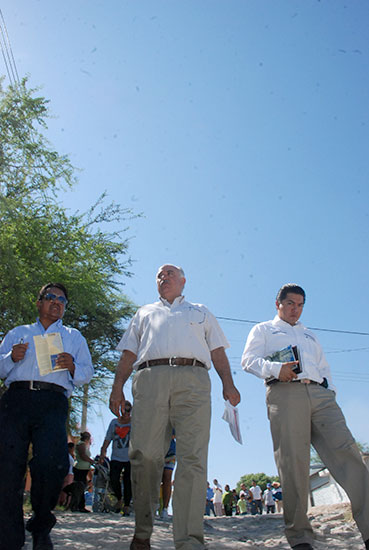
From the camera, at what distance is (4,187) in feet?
38.5

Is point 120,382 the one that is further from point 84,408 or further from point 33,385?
point 84,408

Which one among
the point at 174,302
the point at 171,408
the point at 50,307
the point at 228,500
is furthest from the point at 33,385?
the point at 228,500

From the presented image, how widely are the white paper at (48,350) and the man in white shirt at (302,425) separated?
1.51m

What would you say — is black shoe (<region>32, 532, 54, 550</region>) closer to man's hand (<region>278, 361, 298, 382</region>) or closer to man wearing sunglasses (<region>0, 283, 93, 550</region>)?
man wearing sunglasses (<region>0, 283, 93, 550</region>)

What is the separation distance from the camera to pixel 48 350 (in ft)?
13.1

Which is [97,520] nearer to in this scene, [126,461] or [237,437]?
[126,461]

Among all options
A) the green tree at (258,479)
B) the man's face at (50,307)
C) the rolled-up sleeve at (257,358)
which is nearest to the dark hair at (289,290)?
the rolled-up sleeve at (257,358)

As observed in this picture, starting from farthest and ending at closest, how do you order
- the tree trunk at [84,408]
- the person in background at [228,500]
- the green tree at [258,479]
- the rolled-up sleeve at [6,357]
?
the green tree at [258,479] < the person in background at [228,500] < the tree trunk at [84,408] < the rolled-up sleeve at [6,357]

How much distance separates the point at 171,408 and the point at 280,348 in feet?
3.53

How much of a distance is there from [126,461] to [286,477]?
14.8 ft

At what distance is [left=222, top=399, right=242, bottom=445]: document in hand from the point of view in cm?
423

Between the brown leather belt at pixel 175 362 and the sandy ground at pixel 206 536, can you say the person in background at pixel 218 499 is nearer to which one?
the sandy ground at pixel 206 536

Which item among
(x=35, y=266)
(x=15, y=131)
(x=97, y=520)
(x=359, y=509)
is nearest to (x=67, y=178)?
(x=15, y=131)

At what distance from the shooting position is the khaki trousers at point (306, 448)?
3.88m
